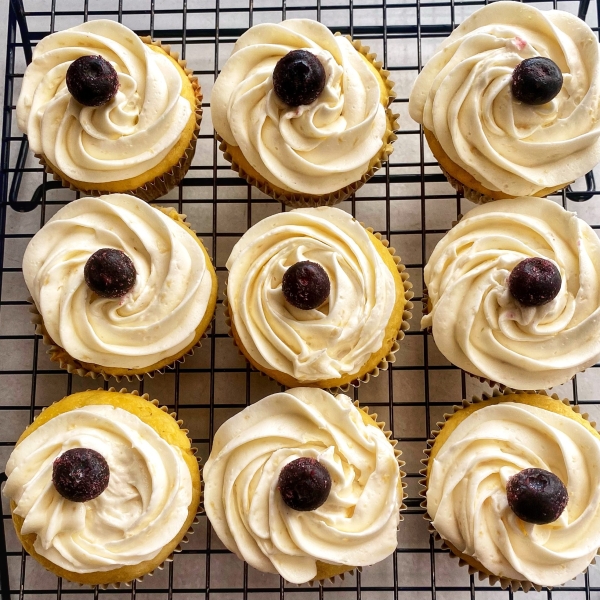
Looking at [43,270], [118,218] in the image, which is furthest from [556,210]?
[43,270]

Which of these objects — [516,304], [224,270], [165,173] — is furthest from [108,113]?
[516,304]

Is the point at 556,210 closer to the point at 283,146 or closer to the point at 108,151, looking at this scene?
the point at 283,146

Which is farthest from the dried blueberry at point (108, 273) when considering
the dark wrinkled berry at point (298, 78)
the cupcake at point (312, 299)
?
the dark wrinkled berry at point (298, 78)

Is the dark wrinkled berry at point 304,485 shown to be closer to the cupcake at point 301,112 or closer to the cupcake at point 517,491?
the cupcake at point 517,491

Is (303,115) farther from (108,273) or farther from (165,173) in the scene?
(108,273)

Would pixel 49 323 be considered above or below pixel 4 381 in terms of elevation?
above

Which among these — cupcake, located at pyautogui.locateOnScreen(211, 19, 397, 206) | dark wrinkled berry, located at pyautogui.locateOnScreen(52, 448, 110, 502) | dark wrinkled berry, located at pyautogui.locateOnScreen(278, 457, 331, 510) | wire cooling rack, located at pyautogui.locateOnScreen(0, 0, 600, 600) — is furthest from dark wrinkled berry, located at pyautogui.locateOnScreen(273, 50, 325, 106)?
dark wrinkled berry, located at pyautogui.locateOnScreen(52, 448, 110, 502)
